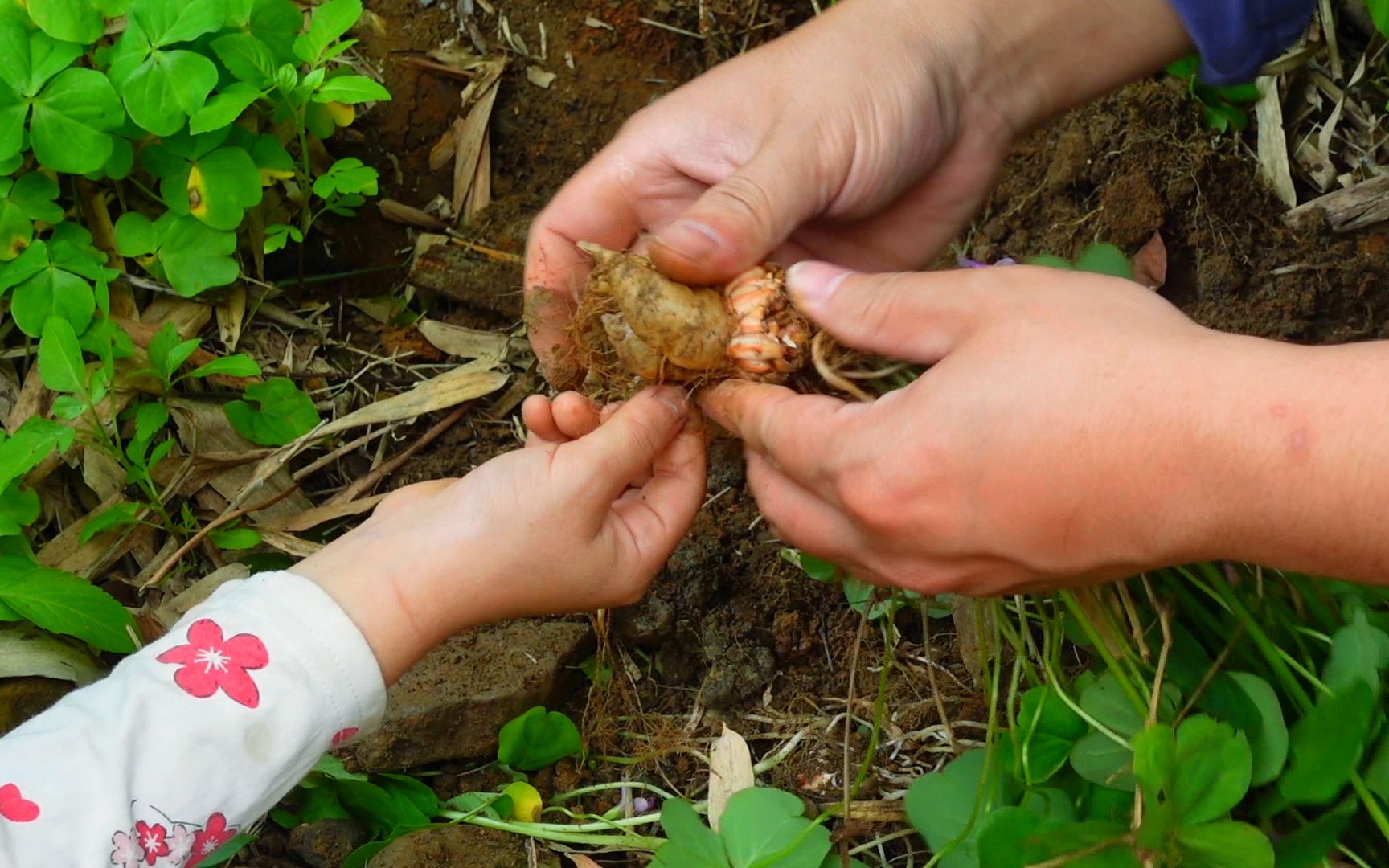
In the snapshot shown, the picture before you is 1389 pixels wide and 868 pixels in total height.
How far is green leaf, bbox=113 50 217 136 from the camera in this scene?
6.31 ft

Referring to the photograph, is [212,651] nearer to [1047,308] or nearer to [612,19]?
[1047,308]

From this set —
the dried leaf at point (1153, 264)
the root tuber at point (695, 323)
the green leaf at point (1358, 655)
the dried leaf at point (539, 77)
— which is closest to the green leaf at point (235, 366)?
the root tuber at point (695, 323)

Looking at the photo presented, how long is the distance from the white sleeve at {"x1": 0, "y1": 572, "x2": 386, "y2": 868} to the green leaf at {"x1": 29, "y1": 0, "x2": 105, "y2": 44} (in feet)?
3.69

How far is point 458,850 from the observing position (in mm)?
1619

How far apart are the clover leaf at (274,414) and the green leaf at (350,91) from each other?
516 millimetres

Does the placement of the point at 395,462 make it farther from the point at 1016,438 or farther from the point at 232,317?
the point at 1016,438

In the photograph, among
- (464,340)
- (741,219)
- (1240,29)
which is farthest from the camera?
(464,340)

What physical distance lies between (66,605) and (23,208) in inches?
29.2

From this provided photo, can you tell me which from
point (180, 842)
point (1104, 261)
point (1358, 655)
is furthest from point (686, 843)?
point (1104, 261)

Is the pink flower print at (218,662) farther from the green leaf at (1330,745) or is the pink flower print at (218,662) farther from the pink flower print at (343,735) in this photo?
the green leaf at (1330,745)

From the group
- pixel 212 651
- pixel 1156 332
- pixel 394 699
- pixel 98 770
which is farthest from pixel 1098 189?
pixel 98 770

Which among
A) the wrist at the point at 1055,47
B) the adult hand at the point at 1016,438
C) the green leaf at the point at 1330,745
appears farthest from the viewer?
the wrist at the point at 1055,47

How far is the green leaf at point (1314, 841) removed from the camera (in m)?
1.25

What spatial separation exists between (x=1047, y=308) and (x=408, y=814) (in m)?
1.18
